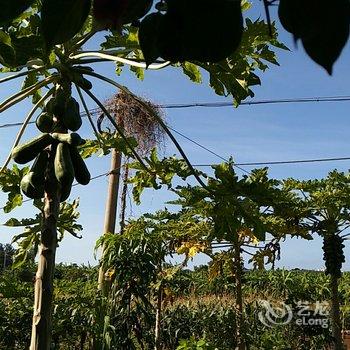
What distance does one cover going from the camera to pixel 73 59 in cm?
241

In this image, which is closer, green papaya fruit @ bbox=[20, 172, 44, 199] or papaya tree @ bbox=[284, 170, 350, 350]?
green papaya fruit @ bbox=[20, 172, 44, 199]

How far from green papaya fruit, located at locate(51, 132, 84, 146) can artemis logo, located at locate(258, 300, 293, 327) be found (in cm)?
587

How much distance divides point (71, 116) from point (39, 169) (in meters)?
0.26

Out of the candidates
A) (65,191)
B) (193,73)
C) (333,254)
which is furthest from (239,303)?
(65,191)

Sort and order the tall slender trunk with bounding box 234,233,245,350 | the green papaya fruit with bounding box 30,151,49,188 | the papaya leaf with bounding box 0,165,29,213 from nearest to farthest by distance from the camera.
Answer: the green papaya fruit with bounding box 30,151,49,188, the papaya leaf with bounding box 0,165,29,213, the tall slender trunk with bounding box 234,233,245,350

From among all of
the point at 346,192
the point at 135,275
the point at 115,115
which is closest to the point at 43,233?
the point at 135,275

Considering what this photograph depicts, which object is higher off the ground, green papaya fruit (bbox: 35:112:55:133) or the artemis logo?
green papaya fruit (bbox: 35:112:55:133)

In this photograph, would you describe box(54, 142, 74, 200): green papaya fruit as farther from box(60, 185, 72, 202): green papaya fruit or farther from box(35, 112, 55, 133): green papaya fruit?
box(35, 112, 55, 133): green papaya fruit

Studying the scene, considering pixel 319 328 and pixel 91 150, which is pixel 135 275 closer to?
pixel 91 150

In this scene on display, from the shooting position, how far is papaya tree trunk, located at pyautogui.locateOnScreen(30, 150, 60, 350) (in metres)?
2.12

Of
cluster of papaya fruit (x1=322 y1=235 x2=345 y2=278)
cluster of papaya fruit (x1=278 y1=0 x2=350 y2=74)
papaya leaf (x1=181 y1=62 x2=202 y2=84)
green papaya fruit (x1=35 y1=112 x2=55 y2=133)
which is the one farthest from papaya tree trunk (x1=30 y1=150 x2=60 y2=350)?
cluster of papaya fruit (x1=322 y1=235 x2=345 y2=278)

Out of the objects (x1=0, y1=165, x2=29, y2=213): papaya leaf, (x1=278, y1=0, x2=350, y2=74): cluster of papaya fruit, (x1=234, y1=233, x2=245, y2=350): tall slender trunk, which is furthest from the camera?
(x1=234, y1=233, x2=245, y2=350): tall slender trunk

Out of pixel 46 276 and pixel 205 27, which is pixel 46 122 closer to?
pixel 46 276

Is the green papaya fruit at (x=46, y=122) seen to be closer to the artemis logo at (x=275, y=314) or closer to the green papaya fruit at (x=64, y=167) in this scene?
the green papaya fruit at (x=64, y=167)
